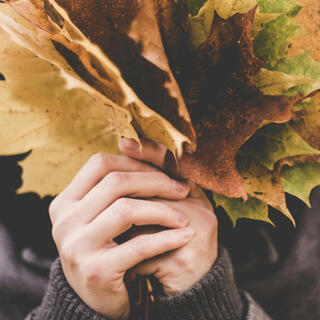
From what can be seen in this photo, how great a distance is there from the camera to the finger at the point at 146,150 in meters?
0.51

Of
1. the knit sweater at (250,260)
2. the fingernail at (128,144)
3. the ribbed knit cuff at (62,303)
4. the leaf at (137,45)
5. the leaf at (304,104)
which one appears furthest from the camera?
the knit sweater at (250,260)

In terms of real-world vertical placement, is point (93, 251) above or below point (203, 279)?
above

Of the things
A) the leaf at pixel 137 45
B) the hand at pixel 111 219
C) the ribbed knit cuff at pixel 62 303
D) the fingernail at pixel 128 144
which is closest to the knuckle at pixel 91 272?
the hand at pixel 111 219

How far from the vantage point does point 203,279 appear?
0.63m

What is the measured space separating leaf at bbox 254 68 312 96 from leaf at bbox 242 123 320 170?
0.07m

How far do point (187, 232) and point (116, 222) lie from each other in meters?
0.14

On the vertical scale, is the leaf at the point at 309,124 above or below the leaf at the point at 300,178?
above

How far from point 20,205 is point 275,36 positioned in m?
1.00

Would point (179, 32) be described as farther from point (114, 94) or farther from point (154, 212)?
point (154, 212)

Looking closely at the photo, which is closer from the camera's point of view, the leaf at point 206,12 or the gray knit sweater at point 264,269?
the leaf at point 206,12

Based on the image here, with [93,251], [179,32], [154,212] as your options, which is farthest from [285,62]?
[93,251]

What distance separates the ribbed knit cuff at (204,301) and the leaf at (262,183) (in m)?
0.28

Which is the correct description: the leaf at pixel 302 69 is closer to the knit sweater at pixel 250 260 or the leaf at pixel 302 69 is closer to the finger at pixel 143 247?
the finger at pixel 143 247

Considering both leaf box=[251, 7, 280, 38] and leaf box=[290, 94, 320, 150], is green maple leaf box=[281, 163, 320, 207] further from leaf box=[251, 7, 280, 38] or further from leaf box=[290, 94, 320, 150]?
leaf box=[251, 7, 280, 38]
